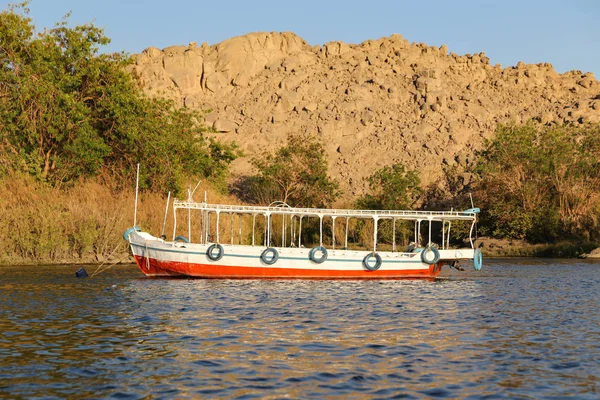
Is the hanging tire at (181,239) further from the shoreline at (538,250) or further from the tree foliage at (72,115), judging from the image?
A: the shoreline at (538,250)

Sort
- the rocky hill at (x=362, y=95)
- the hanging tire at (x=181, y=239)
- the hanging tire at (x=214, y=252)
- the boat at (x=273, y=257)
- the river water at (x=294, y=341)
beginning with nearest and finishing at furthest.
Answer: the river water at (x=294, y=341), the hanging tire at (x=214, y=252), the boat at (x=273, y=257), the hanging tire at (x=181, y=239), the rocky hill at (x=362, y=95)

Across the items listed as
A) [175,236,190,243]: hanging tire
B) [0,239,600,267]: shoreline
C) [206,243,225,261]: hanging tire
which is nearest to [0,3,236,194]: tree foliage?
[175,236,190,243]: hanging tire

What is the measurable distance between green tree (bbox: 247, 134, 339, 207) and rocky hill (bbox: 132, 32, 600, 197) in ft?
61.8

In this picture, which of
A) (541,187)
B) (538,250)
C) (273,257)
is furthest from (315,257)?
(541,187)

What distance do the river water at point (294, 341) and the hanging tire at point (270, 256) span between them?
3.65 meters

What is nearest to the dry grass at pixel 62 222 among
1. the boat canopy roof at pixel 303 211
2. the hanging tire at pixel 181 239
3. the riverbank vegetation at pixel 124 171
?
the riverbank vegetation at pixel 124 171

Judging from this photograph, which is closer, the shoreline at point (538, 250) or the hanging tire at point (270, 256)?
the hanging tire at point (270, 256)

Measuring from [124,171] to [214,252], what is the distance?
65.2 feet

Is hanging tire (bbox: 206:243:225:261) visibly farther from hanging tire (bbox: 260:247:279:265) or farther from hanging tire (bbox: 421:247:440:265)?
hanging tire (bbox: 421:247:440:265)

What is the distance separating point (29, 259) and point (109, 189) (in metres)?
8.90

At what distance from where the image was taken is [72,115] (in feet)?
174

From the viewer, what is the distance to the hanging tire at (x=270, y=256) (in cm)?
3944

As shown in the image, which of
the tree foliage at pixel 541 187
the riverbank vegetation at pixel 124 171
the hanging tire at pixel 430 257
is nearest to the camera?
the hanging tire at pixel 430 257

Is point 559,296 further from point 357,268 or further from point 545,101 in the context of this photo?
point 545,101
